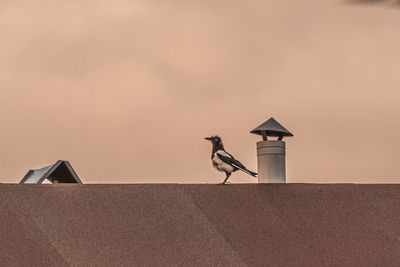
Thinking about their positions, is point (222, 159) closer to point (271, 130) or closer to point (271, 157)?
point (271, 157)

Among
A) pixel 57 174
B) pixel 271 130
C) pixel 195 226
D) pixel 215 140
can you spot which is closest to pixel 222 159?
pixel 215 140

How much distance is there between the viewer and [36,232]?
10.3 meters

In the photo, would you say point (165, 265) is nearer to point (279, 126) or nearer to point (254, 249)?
point (254, 249)

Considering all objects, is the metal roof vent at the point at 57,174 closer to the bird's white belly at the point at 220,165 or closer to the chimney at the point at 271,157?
the bird's white belly at the point at 220,165

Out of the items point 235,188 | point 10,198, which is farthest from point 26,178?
point 235,188

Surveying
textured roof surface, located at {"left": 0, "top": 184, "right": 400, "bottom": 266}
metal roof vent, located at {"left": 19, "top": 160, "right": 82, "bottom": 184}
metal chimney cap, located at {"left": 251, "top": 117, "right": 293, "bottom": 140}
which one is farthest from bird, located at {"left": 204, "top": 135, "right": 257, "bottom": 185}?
metal roof vent, located at {"left": 19, "top": 160, "right": 82, "bottom": 184}

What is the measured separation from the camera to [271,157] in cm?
1246

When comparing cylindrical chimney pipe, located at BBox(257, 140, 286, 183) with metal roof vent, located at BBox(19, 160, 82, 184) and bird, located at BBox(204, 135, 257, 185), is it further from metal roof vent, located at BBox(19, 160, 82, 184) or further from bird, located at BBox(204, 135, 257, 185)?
metal roof vent, located at BBox(19, 160, 82, 184)

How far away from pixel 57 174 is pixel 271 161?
27.2 ft

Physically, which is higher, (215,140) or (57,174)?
(57,174)

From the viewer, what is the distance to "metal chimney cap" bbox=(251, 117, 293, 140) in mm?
12617

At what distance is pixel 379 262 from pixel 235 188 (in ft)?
10.6

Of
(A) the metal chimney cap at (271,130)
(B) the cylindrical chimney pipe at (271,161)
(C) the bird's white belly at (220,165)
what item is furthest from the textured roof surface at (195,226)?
(A) the metal chimney cap at (271,130)

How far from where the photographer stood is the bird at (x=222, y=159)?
1197 centimetres
